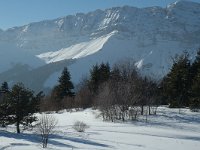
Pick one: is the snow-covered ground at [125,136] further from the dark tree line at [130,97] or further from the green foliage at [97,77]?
the green foliage at [97,77]

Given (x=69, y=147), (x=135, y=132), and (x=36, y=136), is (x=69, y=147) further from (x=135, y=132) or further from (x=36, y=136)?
(x=135, y=132)

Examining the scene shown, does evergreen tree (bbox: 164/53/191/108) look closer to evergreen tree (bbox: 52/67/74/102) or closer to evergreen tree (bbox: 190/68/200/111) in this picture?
evergreen tree (bbox: 190/68/200/111)

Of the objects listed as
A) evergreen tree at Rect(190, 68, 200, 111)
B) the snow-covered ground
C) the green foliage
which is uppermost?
the green foliage

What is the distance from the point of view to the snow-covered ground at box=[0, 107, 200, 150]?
102 feet

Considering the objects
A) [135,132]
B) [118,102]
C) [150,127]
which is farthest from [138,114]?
[135,132]

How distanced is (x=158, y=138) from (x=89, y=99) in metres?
39.8

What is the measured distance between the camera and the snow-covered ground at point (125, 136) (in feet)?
102

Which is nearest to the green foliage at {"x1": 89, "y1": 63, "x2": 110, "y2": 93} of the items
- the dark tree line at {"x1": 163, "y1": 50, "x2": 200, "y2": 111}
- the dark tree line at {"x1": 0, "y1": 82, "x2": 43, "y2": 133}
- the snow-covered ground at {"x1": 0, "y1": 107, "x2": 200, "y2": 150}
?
the dark tree line at {"x1": 163, "y1": 50, "x2": 200, "y2": 111}

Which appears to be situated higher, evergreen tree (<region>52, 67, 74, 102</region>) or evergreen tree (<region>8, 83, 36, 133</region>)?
evergreen tree (<region>52, 67, 74, 102</region>)

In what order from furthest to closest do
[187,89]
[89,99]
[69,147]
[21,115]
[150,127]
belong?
[89,99]
[187,89]
[150,127]
[21,115]
[69,147]

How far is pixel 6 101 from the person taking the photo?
133 ft

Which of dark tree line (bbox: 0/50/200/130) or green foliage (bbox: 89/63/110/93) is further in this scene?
green foliage (bbox: 89/63/110/93)

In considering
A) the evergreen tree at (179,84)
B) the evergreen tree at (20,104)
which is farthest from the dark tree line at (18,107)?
the evergreen tree at (179,84)

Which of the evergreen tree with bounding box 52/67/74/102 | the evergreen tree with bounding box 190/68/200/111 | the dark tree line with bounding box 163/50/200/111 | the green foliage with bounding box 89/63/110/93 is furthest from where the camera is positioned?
the evergreen tree with bounding box 52/67/74/102
